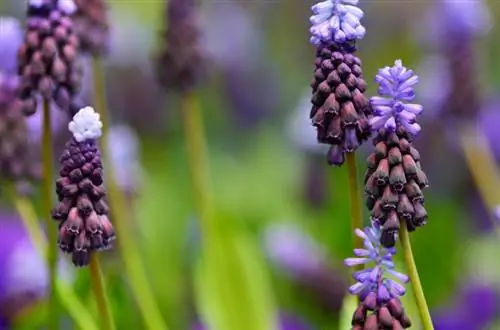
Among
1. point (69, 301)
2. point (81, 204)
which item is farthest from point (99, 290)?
point (69, 301)

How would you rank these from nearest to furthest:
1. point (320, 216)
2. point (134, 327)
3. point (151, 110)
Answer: point (134, 327) → point (320, 216) → point (151, 110)

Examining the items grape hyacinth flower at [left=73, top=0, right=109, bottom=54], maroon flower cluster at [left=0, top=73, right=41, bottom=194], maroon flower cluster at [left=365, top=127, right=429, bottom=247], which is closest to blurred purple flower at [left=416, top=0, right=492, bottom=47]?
grape hyacinth flower at [left=73, top=0, right=109, bottom=54]

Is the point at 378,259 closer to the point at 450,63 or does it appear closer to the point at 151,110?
the point at 450,63

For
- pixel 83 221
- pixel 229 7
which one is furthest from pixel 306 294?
pixel 229 7

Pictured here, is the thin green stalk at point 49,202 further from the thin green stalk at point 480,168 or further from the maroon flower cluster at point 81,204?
the thin green stalk at point 480,168

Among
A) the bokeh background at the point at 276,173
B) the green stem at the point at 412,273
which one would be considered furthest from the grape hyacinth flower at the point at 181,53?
the green stem at the point at 412,273
